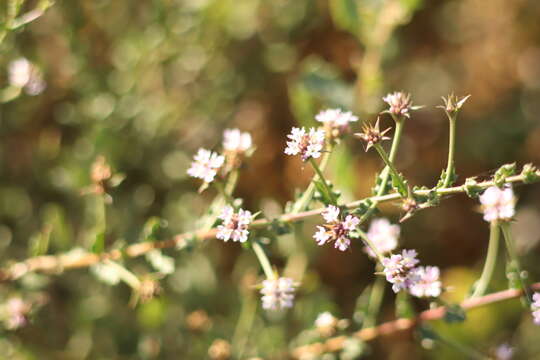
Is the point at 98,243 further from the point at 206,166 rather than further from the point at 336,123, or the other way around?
the point at 336,123

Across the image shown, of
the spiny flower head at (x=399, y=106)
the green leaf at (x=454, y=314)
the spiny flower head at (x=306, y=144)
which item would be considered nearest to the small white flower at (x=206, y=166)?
the spiny flower head at (x=306, y=144)

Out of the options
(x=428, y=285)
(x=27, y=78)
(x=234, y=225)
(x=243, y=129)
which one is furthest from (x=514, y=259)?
(x=243, y=129)

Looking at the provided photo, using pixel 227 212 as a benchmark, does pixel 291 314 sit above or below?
below

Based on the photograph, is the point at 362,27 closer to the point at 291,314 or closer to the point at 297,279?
A: the point at 297,279

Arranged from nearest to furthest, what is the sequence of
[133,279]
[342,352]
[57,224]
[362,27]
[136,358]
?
1. [133,279]
2. [342,352]
3. [57,224]
4. [136,358]
5. [362,27]

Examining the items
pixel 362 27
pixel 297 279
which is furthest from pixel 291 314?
pixel 362 27

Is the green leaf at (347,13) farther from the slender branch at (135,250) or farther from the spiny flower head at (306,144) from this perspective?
the spiny flower head at (306,144)

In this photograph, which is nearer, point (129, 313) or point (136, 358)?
point (136, 358)

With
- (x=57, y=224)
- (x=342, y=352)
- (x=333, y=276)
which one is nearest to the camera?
(x=342, y=352)
